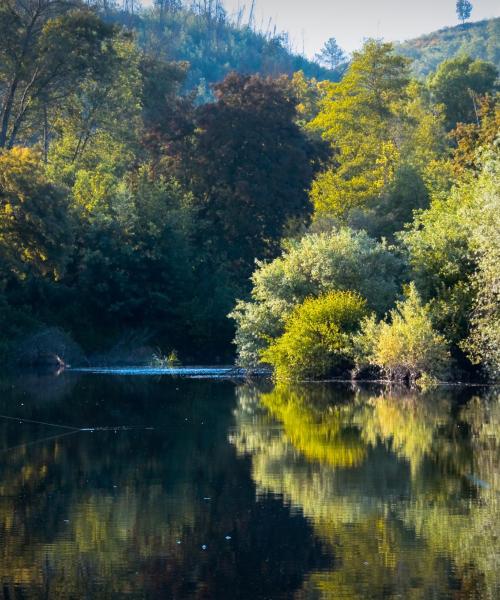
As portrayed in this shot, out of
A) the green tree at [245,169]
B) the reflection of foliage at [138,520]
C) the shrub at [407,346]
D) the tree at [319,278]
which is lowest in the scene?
the reflection of foliage at [138,520]

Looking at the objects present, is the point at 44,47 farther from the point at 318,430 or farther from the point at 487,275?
the point at 318,430

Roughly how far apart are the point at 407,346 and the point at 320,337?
421 centimetres

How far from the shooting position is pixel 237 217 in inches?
2357

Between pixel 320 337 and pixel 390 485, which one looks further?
pixel 320 337

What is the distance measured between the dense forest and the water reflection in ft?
22.1

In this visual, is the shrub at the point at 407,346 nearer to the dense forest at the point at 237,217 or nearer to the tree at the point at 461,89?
the dense forest at the point at 237,217

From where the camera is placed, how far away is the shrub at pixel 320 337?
3931 cm

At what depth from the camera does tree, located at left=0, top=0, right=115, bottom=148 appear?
2138 inches

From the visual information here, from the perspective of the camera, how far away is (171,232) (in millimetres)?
56031

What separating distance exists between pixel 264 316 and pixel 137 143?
28160mm

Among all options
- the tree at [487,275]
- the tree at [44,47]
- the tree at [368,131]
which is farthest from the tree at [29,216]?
the tree at [368,131]

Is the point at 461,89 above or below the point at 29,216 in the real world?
above

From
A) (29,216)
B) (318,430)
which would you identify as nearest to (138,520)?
(318,430)

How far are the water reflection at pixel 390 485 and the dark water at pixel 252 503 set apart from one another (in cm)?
3
